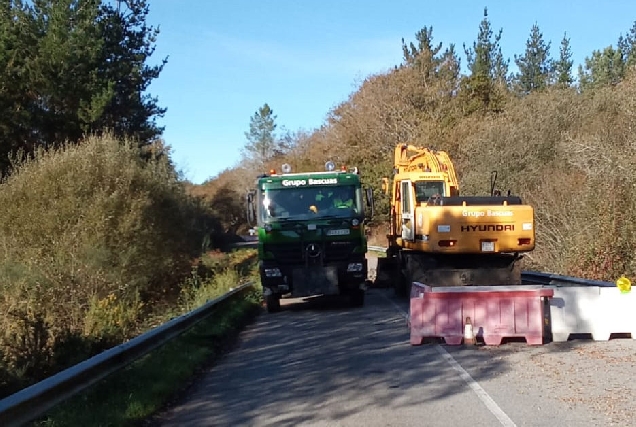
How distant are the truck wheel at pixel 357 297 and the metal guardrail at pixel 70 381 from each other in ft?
21.8

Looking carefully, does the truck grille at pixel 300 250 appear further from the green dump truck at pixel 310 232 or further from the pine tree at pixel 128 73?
the pine tree at pixel 128 73

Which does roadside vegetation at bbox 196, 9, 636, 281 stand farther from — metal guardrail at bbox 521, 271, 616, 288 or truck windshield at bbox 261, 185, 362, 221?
truck windshield at bbox 261, 185, 362, 221

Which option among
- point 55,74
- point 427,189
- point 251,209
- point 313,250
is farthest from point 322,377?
point 55,74

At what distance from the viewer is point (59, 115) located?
28953 mm

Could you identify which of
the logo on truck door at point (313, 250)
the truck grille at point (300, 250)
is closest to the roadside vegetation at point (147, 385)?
the truck grille at point (300, 250)

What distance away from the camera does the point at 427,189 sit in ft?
61.6

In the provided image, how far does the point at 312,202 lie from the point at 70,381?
10330mm

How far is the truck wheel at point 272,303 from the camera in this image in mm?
17203

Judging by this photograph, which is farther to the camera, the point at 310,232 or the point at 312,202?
the point at 312,202

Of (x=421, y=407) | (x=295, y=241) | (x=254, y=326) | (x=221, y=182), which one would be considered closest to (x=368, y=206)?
(x=295, y=241)

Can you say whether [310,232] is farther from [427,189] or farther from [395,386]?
[395,386]

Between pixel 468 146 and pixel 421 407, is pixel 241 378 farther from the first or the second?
pixel 468 146

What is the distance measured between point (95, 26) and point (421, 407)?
25425 mm

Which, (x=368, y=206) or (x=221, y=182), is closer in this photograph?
(x=368, y=206)
